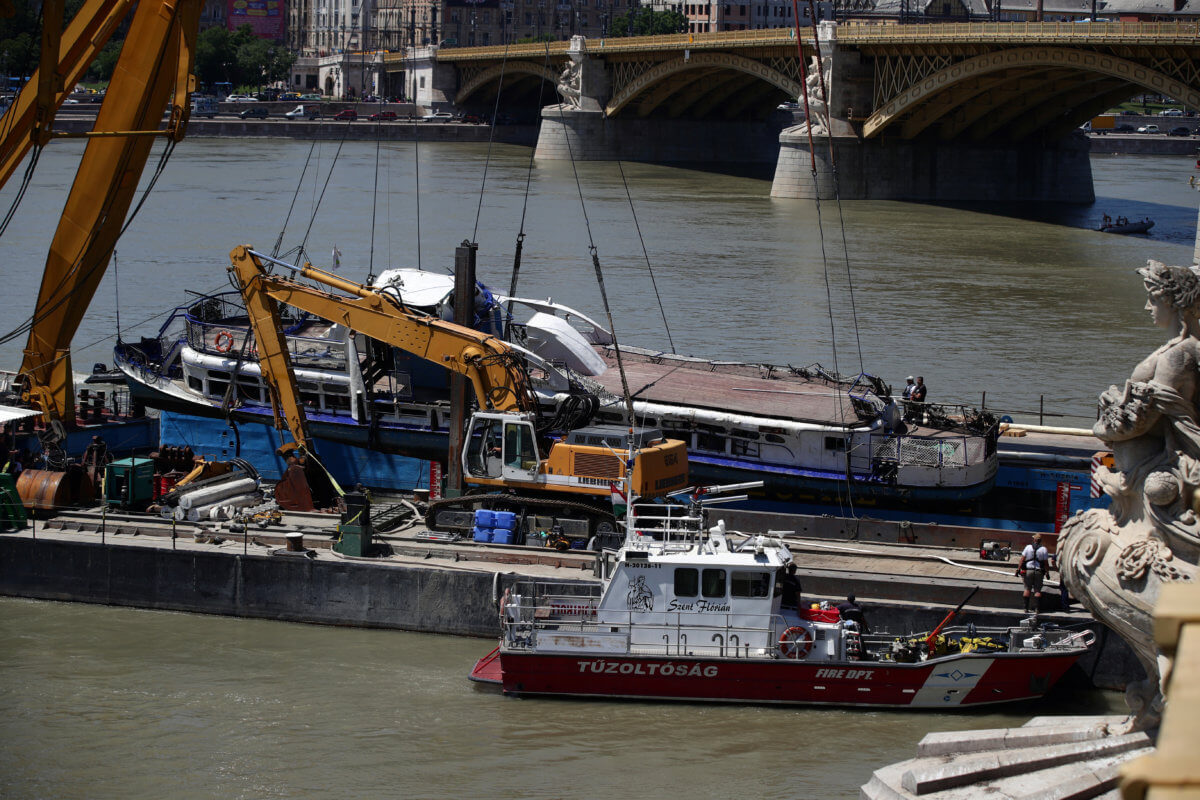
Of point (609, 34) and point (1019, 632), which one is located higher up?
Answer: point (609, 34)

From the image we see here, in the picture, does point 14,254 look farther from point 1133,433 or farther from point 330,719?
point 1133,433

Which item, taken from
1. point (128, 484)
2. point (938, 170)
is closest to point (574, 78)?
point (938, 170)

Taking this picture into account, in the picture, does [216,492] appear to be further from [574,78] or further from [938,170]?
[574,78]

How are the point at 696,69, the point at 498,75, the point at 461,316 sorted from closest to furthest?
the point at 461,316 → the point at 696,69 → the point at 498,75

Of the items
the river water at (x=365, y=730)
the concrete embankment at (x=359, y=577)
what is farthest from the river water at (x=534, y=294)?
the concrete embankment at (x=359, y=577)

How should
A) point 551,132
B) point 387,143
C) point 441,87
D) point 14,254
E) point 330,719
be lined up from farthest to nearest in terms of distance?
point 441,87, point 387,143, point 551,132, point 14,254, point 330,719

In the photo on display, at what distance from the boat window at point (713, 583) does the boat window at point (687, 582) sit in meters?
0.09

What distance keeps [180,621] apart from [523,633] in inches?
238

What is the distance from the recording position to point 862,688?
19266 mm

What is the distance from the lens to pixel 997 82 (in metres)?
73.1

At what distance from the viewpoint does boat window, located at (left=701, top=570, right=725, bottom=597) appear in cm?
1897

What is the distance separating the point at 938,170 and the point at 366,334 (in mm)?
63219

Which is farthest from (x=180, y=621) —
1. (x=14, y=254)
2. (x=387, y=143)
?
(x=387, y=143)

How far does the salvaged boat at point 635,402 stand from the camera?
1101 inches
